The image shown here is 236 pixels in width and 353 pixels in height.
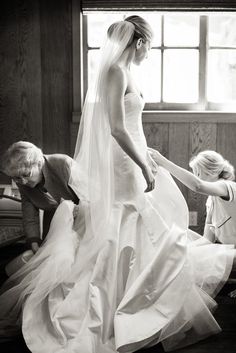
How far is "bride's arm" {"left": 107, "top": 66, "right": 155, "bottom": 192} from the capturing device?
264cm

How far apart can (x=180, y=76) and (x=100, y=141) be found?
1.48 m

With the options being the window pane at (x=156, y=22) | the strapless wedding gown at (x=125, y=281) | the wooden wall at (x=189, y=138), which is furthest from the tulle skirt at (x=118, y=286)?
the window pane at (x=156, y=22)

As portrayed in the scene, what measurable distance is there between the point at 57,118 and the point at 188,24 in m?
1.13

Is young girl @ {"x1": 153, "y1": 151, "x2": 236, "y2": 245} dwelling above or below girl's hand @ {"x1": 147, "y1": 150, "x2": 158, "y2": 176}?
below

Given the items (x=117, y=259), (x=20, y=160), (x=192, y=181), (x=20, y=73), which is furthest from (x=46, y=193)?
(x=20, y=73)

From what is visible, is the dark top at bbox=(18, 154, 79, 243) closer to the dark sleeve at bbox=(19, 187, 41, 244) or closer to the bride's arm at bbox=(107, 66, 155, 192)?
the dark sleeve at bbox=(19, 187, 41, 244)

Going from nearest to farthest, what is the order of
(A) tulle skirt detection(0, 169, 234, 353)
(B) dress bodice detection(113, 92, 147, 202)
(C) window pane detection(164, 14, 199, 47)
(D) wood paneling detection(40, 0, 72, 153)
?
(A) tulle skirt detection(0, 169, 234, 353) → (B) dress bodice detection(113, 92, 147, 202) → (D) wood paneling detection(40, 0, 72, 153) → (C) window pane detection(164, 14, 199, 47)

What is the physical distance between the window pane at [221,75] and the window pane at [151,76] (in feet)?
1.19

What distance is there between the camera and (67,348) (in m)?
2.44

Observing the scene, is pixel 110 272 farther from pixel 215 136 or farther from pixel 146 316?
pixel 215 136

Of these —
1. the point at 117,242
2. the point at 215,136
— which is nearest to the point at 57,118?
the point at 215,136

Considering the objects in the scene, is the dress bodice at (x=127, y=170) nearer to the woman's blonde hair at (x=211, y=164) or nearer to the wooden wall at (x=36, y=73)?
the woman's blonde hair at (x=211, y=164)

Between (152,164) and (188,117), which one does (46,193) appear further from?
(188,117)

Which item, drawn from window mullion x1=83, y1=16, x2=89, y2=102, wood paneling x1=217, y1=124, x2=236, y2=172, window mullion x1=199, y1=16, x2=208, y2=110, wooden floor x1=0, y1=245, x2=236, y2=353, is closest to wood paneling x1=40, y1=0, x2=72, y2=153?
window mullion x1=83, y1=16, x2=89, y2=102
